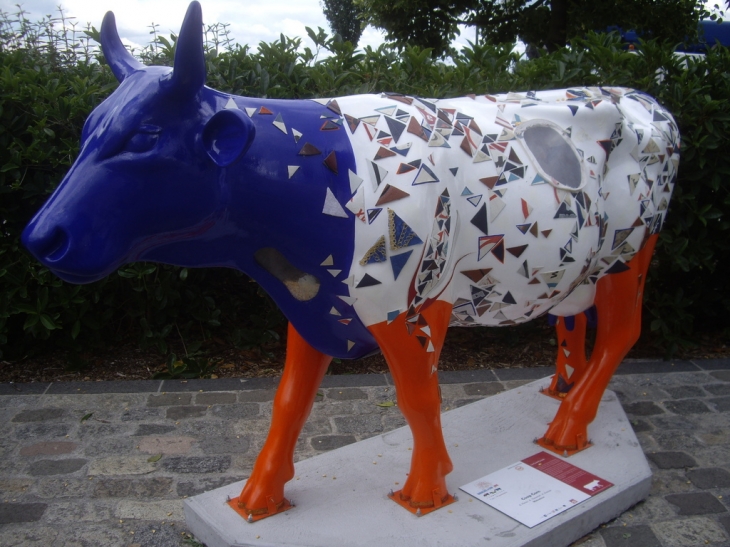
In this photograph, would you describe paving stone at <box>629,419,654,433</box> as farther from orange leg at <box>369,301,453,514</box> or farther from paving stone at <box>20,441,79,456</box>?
paving stone at <box>20,441,79,456</box>

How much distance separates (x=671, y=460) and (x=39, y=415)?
3.62 metres

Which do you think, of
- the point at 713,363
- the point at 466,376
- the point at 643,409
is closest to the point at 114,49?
the point at 466,376

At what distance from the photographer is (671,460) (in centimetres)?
359

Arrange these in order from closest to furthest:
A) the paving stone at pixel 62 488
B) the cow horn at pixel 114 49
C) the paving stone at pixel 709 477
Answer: the cow horn at pixel 114 49
the paving stone at pixel 62 488
the paving stone at pixel 709 477

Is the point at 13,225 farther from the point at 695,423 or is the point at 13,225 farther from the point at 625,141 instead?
the point at 695,423

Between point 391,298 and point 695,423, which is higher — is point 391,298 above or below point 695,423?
above

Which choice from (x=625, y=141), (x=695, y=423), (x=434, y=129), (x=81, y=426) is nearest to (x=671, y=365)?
(x=695, y=423)

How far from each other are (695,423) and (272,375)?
9.06 ft

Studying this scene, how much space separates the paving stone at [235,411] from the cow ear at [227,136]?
250cm

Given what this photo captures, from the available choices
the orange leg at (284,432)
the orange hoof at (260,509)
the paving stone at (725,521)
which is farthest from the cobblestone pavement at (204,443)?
the orange leg at (284,432)

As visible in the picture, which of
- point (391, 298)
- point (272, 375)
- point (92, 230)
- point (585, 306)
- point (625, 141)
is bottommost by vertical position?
point (272, 375)

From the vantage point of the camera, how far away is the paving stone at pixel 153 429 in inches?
154

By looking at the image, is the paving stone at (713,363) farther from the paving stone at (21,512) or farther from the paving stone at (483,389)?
the paving stone at (21,512)

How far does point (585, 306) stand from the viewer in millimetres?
3354
